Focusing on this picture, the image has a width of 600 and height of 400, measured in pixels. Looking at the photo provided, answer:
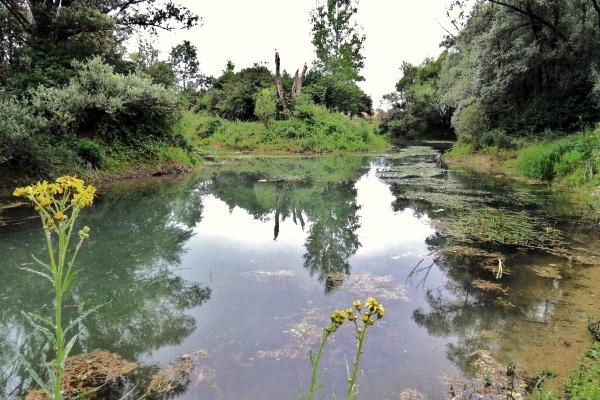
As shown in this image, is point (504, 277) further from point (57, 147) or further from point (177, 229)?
point (57, 147)

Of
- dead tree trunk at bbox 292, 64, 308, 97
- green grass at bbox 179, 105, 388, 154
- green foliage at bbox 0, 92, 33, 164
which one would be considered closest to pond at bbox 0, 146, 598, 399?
green foliage at bbox 0, 92, 33, 164

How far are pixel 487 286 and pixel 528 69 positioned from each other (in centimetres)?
1186

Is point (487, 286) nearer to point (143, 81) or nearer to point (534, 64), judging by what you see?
point (143, 81)

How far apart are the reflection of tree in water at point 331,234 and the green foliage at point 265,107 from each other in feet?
48.5

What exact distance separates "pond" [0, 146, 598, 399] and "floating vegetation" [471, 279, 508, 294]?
0.8 inches

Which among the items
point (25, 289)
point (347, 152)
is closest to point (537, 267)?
point (25, 289)

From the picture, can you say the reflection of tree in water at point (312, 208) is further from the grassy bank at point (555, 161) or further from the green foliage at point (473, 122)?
the green foliage at point (473, 122)

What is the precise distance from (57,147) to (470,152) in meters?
15.0

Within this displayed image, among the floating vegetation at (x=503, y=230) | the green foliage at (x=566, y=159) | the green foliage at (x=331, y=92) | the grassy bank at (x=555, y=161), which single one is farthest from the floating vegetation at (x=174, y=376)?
the green foliage at (x=331, y=92)

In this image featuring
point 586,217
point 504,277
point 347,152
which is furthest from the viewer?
point 347,152

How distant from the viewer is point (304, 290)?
3.91 metres

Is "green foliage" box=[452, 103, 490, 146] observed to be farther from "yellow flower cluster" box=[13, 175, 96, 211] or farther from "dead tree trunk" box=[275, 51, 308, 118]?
"yellow flower cluster" box=[13, 175, 96, 211]

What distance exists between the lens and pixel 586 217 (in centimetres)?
666

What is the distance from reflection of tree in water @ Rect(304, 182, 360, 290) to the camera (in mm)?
4664
